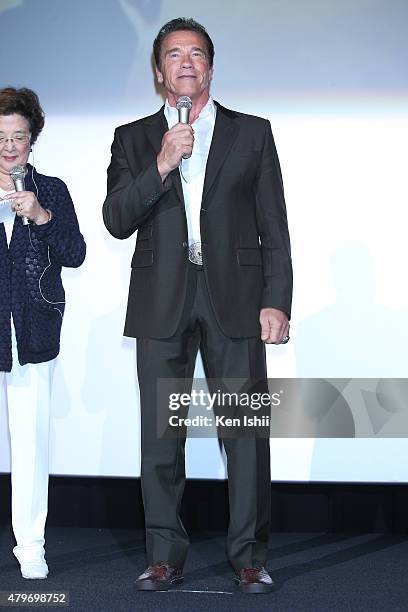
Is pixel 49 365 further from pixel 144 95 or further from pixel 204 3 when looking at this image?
pixel 204 3

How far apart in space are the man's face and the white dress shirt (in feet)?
0.26

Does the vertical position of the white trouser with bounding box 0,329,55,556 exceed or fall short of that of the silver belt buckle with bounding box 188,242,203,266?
it falls short

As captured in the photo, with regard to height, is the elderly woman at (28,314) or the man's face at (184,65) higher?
the man's face at (184,65)

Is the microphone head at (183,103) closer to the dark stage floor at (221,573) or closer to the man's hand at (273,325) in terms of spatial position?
the man's hand at (273,325)

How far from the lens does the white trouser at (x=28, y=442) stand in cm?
310

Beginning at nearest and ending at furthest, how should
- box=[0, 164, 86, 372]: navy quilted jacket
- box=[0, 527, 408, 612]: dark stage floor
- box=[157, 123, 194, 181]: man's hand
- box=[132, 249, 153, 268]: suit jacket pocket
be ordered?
box=[157, 123, 194, 181]: man's hand → box=[0, 527, 408, 612]: dark stage floor → box=[132, 249, 153, 268]: suit jacket pocket → box=[0, 164, 86, 372]: navy quilted jacket

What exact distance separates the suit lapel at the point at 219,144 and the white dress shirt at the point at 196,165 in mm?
39

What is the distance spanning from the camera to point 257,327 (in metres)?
2.96

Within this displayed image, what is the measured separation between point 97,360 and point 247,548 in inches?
51.5

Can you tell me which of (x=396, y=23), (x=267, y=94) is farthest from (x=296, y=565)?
(x=396, y=23)

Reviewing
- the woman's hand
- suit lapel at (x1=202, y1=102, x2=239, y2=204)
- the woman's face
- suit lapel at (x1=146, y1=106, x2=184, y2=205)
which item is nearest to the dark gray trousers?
suit lapel at (x1=202, y1=102, x2=239, y2=204)

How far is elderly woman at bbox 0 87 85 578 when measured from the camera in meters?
3.07

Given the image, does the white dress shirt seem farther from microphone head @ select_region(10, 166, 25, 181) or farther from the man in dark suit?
microphone head @ select_region(10, 166, 25, 181)

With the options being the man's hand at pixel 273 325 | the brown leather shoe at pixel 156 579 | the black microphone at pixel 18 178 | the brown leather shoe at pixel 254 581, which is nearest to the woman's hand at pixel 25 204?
the black microphone at pixel 18 178
